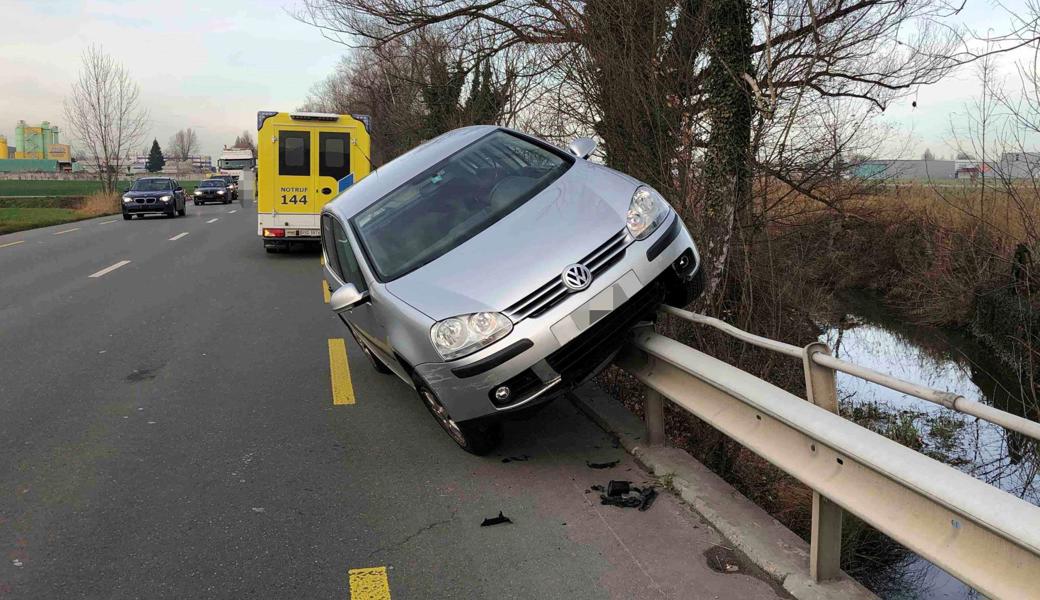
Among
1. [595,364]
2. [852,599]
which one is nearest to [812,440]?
[852,599]

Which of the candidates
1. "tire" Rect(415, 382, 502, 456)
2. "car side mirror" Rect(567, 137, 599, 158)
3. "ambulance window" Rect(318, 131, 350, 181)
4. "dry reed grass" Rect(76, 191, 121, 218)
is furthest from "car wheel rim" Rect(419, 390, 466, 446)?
"dry reed grass" Rect(76, 191, 121, 218)

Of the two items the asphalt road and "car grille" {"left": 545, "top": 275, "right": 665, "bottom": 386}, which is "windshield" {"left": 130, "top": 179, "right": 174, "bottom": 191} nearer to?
the asphalt road

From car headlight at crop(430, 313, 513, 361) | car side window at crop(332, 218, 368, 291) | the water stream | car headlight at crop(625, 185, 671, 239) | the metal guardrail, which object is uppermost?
car headlight at crop(625, 185, 671, 239)

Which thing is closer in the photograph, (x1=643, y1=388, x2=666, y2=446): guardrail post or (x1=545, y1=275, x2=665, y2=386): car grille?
(x1=545, y1=275, x2=665, y2=386): car grille

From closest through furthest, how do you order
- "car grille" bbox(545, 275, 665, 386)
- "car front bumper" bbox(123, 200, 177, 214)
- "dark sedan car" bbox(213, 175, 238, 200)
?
→ "car grille" bbox(545, 275, 665, 386) → "car front bumper" bbox(123, 200, 177, 214) → "dark sedan car" bbox(213, 175, 238, 200)

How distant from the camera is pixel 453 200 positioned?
5.48 metres

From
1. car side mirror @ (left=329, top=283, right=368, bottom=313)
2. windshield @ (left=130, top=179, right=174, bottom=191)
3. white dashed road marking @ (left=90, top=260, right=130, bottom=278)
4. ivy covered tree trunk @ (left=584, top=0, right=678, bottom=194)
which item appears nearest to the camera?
car side mirror @ (left=329, top=283, right=368, bottom=313)

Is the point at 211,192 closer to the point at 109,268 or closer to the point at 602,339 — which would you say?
the point at 109,268

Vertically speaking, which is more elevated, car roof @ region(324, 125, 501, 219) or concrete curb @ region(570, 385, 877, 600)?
car roof @ region(324, 125, 501, 219)

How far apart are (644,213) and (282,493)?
2691mm

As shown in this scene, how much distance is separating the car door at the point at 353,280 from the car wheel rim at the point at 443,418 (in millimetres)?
257

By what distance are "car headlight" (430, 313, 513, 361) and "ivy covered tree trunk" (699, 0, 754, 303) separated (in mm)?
Answer: 4982

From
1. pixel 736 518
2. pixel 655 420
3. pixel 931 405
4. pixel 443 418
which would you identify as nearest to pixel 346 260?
pixel 443 418

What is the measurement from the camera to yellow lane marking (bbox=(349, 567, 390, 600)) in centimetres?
329
